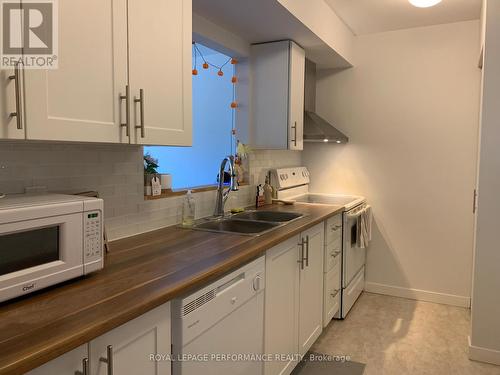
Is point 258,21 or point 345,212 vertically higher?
point 258,21

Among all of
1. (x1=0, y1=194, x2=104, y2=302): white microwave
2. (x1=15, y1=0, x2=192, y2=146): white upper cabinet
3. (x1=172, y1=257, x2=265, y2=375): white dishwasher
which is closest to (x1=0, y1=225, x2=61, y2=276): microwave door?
(x1=0, y1=194, x2=104, y2=302): white microwave

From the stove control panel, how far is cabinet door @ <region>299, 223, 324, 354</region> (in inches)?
29.9

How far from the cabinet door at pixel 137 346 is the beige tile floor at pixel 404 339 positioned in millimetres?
1672

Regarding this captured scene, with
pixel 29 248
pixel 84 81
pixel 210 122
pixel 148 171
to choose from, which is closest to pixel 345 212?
pixel 210 122

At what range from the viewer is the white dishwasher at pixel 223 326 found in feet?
4.23

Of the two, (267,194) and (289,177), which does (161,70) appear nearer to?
(267,194)

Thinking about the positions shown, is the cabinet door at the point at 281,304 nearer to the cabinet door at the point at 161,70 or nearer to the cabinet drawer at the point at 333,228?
the cabinet drawer at the point at 333,228

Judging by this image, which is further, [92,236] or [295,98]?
[295,98]

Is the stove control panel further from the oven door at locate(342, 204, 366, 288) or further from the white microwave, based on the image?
the white microwave

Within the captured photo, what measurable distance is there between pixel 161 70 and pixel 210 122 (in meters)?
1.51

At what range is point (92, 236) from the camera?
128 cm

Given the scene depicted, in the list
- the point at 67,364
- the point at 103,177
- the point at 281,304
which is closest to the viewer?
the point at 67,364

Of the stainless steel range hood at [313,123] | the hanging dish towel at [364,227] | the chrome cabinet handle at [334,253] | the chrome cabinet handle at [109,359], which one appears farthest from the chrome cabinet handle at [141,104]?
the hanging dish towel at [364,227]

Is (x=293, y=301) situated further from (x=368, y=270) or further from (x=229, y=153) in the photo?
(x=368, y=270)
